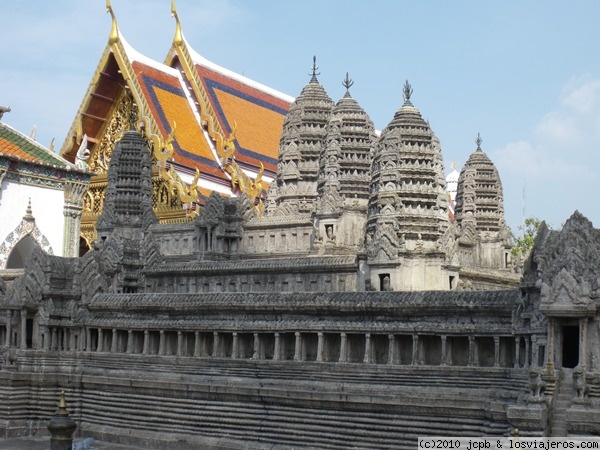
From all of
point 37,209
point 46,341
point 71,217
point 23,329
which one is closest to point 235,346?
point 46,341

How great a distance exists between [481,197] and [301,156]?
7.70m

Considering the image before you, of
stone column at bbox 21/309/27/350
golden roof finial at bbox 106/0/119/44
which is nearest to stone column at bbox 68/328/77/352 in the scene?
stone column at bbox 21/309/27/350

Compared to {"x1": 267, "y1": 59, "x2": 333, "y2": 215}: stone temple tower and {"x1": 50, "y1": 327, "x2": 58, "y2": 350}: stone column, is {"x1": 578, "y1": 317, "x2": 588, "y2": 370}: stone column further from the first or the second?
{"x1": 267, "y1": 59, "x2": 333, "y2": 215}: stone temple tower

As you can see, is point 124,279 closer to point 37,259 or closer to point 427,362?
point 37,259

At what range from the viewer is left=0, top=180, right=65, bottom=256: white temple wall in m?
44.1

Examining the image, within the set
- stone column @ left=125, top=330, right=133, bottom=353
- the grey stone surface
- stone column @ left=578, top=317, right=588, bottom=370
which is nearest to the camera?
stone column @ left=578, top=317, right=588, bottom=370

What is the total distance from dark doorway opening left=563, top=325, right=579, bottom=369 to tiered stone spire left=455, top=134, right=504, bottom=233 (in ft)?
93.2

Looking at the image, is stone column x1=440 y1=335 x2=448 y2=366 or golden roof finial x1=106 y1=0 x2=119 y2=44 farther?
golden roof finial x1=106 y1=0 x2=119 y2=44

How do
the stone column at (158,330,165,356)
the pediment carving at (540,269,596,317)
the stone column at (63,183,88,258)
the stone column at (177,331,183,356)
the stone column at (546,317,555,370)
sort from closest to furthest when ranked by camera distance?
the pediment carving at (540,269,596,317)
the stone column at (546,317,555,370)
the stone column at (177,331,183,356)
the stone column at (158,330,165,356)
the stone column at (63,183,88,258)

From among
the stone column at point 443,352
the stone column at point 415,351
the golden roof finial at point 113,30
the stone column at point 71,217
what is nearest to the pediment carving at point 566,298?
the stone column at point 443,352

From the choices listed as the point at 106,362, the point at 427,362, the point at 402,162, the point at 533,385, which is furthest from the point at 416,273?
the point at 533,385

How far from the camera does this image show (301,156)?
4353 cm

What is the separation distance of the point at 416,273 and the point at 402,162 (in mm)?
3426

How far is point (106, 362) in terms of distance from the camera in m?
23.5
